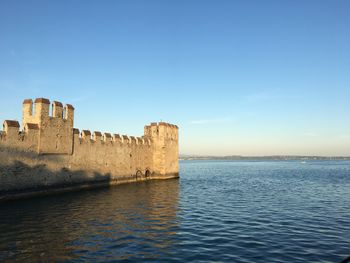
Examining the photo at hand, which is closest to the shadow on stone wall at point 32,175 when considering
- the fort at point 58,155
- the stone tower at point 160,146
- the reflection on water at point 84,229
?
the fort at point 58,155

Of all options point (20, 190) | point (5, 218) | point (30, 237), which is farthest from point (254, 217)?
point (20, 190)

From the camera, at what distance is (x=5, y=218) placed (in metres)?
14.1

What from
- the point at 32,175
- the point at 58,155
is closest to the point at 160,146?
the point at 58,155

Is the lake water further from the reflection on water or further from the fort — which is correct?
the fort

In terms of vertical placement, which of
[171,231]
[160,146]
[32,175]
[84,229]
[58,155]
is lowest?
[171,231]

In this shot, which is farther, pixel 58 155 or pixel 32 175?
pixel 58 155

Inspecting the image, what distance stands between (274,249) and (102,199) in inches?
553

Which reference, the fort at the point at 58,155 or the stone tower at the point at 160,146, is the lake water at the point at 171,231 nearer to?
the fort at the point at 58,155

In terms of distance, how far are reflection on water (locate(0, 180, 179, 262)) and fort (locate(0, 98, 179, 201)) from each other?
7.04 ft

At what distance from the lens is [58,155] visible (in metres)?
23.8

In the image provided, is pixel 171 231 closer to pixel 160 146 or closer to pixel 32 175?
pixel 32 175

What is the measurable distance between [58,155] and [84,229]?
12.8 m

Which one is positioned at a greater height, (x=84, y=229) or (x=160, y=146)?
(x=160, y=146)

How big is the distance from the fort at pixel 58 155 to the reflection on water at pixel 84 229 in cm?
215
